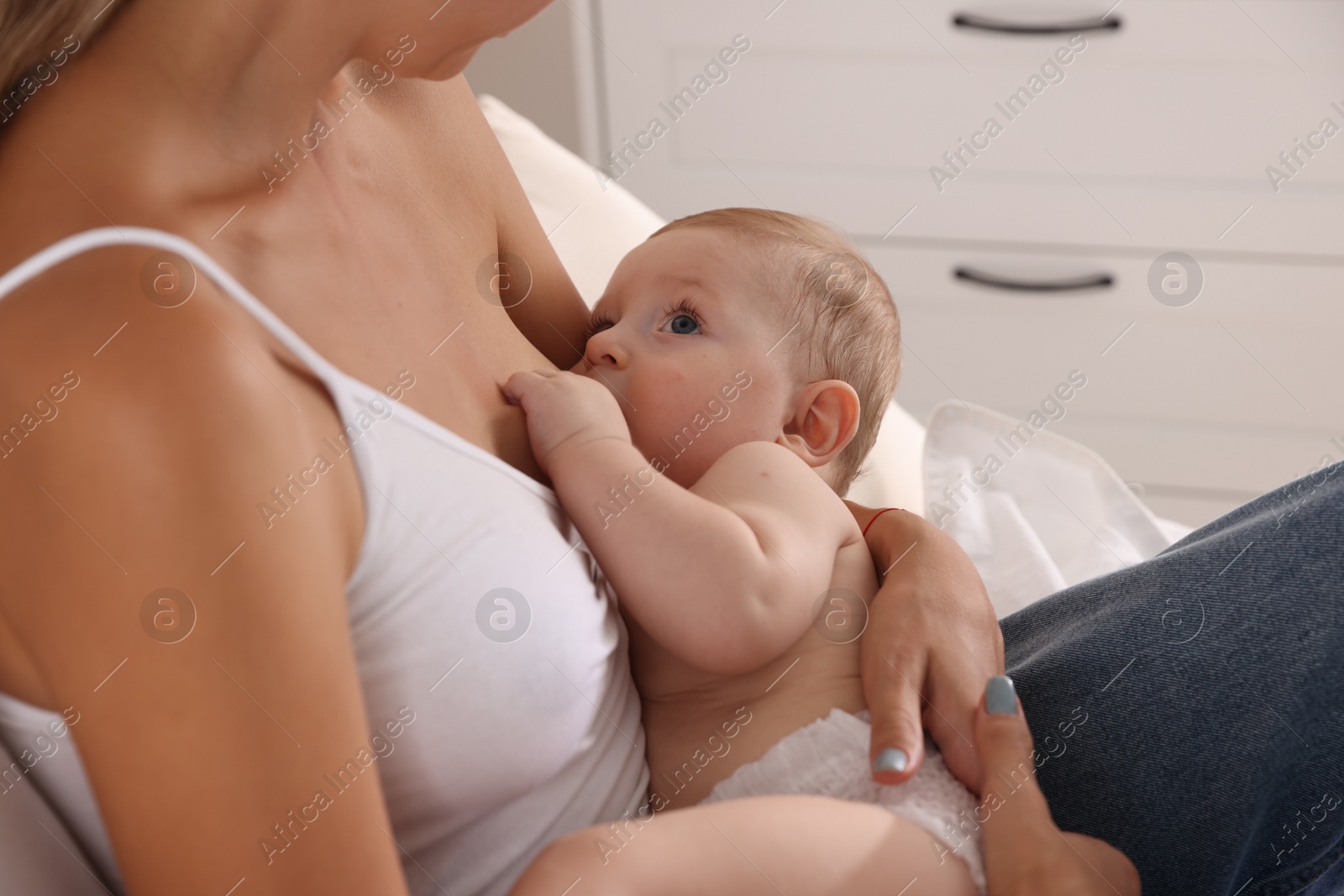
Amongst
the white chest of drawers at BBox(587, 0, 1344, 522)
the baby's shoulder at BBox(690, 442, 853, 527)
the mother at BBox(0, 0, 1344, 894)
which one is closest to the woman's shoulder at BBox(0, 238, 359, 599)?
the mother at BBox(0, 0, 1344, 894)

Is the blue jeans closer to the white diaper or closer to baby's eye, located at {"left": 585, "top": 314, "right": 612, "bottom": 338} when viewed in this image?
the white diaper

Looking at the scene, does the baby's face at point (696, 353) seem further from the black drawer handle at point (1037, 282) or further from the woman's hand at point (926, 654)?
the black drawer handle at point (1037, 282)

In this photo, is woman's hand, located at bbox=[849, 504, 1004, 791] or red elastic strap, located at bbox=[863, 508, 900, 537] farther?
red elastic strap, located at bbox=[863, 508, 900, 537]

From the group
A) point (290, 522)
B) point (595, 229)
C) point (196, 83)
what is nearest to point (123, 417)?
point (290, 522)

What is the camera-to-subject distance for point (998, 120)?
2.15 metres

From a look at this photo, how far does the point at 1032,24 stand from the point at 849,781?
5.81 ft

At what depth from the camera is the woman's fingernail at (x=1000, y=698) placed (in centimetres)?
75

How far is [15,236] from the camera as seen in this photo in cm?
53

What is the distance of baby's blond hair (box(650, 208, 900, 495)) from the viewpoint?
0.93 m

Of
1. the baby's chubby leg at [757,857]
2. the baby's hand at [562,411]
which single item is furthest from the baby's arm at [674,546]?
the baby's chubby leg at [757,857]

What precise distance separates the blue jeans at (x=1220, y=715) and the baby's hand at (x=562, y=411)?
351mm

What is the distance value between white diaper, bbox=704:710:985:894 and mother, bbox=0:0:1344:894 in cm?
3

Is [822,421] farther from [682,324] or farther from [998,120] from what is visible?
[998,120]

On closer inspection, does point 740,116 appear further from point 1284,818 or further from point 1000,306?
point 1284,818
